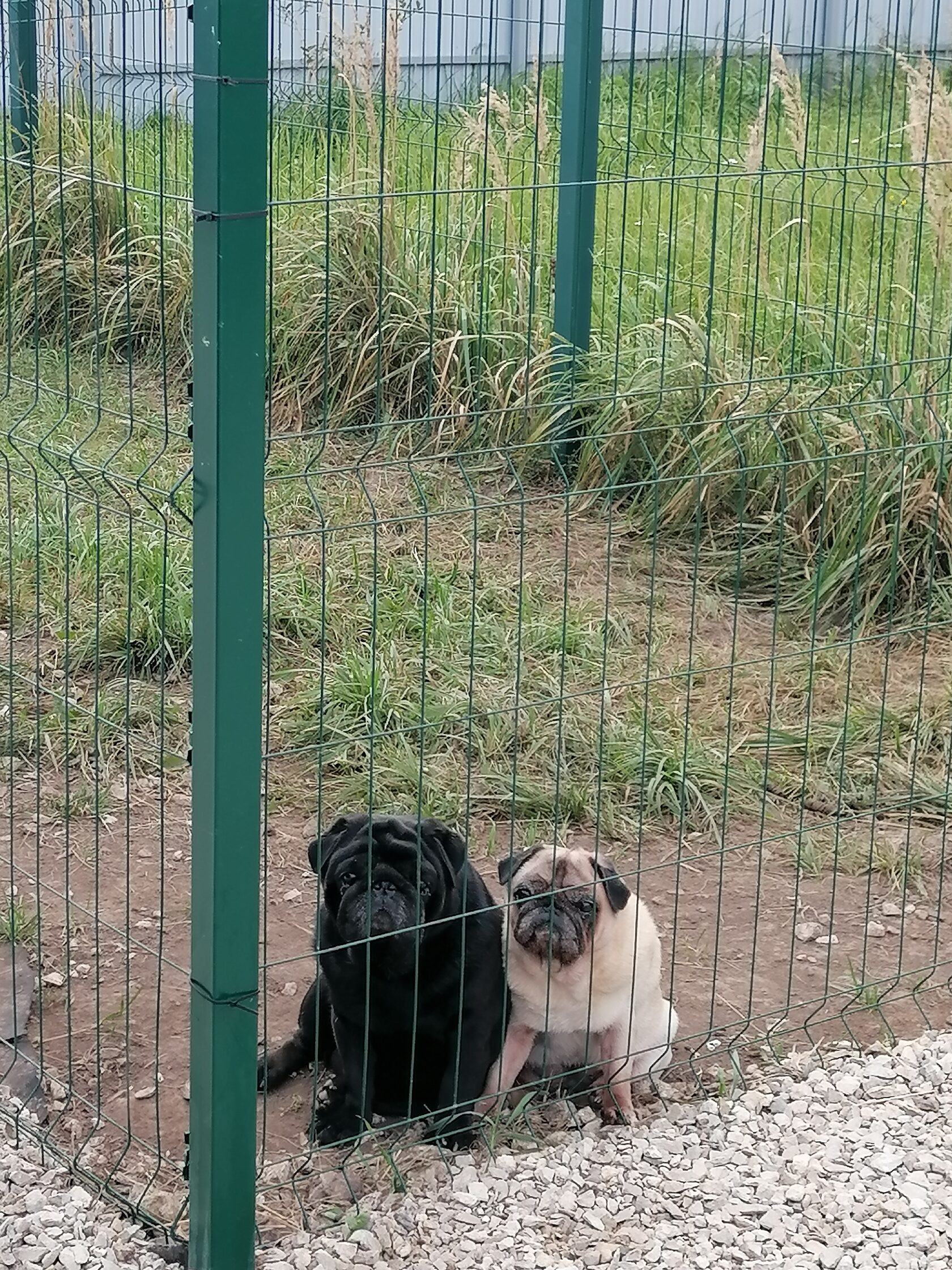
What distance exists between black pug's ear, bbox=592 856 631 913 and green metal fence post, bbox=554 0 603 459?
141 inches

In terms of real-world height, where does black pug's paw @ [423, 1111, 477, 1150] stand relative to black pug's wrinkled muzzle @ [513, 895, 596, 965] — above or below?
below

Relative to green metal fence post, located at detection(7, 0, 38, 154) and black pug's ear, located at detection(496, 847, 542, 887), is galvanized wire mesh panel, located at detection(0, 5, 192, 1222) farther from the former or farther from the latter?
black pug's ear, located at detection(496, 847, 542, 887)

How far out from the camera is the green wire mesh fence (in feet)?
9.67

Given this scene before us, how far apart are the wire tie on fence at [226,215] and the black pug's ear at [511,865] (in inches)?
60.0

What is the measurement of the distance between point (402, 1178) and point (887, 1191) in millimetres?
922

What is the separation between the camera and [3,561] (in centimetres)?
643

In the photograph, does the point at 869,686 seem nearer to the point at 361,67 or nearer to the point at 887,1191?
the point at 887,1191

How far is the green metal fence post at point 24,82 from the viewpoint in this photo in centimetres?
489


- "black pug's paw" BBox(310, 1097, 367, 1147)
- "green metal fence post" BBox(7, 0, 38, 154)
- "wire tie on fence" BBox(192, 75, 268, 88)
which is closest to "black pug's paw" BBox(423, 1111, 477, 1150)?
"black pug's paw" BBox(310, 1097, 367, 1147)

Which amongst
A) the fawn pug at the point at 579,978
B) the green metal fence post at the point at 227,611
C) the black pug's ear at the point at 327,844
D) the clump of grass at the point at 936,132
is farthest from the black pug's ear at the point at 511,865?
the clump of grass at the point at 936,132

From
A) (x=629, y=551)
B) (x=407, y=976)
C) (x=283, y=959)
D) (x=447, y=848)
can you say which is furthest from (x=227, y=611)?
Answer: (x=629, y=551)

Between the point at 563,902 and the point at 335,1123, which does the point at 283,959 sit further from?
the point at 563,902

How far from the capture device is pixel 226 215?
262cm

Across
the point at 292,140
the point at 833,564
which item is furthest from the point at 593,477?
the point at 292,140
